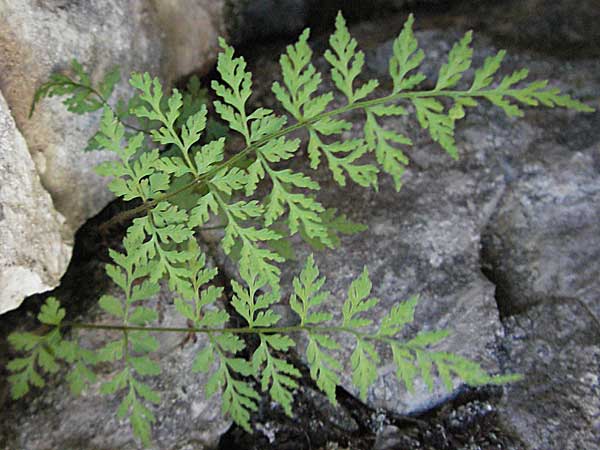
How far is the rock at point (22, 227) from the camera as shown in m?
2.23

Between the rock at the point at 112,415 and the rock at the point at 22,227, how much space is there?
0.32 metres

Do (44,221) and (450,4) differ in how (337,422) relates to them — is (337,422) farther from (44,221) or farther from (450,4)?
(450,4)

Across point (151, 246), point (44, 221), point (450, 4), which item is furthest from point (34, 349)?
point (450, 4)

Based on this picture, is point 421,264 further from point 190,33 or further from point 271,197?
point 190,33

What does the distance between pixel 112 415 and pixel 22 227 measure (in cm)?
77

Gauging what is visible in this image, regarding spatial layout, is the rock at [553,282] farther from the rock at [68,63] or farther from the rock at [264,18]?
the rock at [68,63]

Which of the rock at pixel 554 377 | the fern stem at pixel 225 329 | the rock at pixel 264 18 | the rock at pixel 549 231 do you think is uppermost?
the rock at pixel 264 18

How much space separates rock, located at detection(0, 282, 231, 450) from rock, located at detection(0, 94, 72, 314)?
322mm

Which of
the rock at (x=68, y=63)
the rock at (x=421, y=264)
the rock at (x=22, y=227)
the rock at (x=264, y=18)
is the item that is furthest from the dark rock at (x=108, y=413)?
the rock at (x=264, y=18)

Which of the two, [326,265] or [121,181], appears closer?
[121,181]

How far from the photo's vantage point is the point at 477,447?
225 centimetres

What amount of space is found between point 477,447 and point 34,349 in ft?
5.32

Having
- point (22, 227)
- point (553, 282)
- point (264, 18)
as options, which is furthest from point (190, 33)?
point (553, 282)

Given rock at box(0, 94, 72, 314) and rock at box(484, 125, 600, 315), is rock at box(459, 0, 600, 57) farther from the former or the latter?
rock at box(0, 94, 72, 314)
